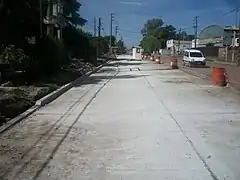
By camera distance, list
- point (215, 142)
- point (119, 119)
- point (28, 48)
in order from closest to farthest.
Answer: point (215, 142) → point (119, 119) → point (28, 48)

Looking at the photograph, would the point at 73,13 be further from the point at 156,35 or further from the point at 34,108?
the point at 156,35

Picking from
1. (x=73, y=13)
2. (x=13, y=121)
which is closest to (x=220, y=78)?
(x=13, y=121)

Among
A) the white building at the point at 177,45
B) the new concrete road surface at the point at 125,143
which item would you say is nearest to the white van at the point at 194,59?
the new concrete road surface at the point at 125,143

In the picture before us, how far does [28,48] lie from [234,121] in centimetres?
1484

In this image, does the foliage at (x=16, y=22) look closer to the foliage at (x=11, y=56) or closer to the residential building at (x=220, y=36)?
the foliage at (x=11, y=56)

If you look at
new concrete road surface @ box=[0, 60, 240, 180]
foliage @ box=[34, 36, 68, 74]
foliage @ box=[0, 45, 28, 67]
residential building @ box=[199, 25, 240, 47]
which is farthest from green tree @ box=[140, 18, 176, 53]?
new concrete road surface @ box=[0, 60, 240, 180]

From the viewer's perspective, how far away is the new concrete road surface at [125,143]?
6.81 m

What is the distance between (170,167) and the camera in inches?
277

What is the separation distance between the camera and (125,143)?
890 cm

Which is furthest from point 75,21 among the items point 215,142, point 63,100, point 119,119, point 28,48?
point 215,142

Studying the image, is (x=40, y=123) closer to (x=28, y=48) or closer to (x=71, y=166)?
(x=71, y=166)

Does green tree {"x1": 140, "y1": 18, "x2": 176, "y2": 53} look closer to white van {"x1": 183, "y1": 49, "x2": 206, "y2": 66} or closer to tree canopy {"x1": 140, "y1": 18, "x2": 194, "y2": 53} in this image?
tree canopy {"x1": 140, "y1": 18, "x2": 194, "y2": 53}

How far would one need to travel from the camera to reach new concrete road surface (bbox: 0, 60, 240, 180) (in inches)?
268

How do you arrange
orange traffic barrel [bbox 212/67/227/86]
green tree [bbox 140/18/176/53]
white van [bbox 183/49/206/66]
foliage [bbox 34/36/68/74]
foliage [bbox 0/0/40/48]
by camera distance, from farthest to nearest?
green tree [bbox 140/18/176/53]
white van [bbox 183/49/206/66]
foliage [bbox 34/36/68/74]
orange traffic barrel [bbox 212/67/227/86]
foliage [bbox 0/0/40/48]
